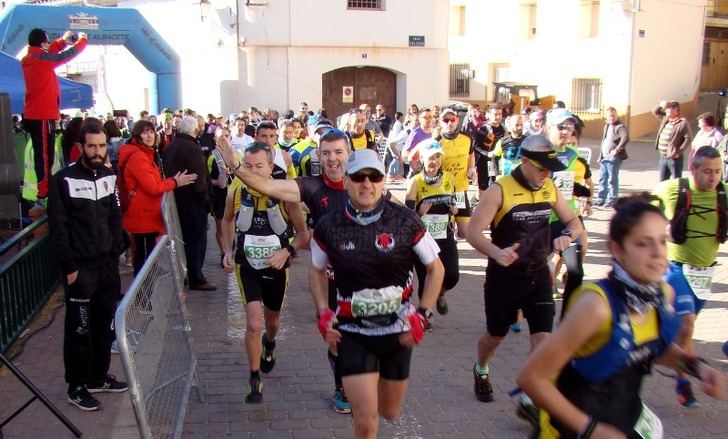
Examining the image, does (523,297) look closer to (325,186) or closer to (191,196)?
(325,186)

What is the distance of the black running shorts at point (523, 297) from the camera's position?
204 inches

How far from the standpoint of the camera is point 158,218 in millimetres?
7730

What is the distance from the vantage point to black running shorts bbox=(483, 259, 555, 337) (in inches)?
204

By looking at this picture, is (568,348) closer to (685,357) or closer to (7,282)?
(685,357)

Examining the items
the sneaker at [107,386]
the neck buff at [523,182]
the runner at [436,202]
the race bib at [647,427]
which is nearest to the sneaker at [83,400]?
the sneaker at [107,386]

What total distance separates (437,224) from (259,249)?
2.10m

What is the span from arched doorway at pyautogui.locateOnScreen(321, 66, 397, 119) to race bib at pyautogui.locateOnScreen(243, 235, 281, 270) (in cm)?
2201

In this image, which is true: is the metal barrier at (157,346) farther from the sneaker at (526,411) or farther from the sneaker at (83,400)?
the sneaker at (526,411)

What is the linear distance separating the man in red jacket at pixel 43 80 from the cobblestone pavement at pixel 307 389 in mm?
3016

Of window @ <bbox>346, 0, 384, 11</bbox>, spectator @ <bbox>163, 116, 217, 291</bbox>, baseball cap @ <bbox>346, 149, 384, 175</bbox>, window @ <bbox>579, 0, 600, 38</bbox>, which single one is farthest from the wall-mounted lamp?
baseball cap @ <bbox>346, 149, 384, 175</bbox>

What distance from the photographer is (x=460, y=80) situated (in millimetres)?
39656

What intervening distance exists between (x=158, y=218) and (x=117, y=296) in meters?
2.08

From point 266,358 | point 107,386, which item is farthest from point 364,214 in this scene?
point 107,386

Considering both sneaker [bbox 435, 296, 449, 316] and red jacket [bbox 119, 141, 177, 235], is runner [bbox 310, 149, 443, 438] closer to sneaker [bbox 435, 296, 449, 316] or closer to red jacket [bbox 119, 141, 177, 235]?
sneaker [bbox 435, 296, 449, 316]
